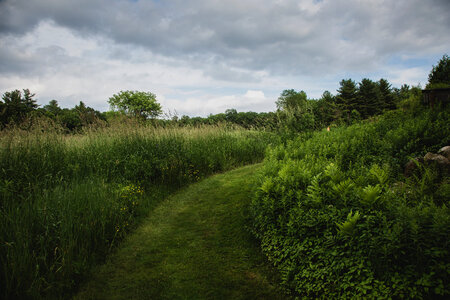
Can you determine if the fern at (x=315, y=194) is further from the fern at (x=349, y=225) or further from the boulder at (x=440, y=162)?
the boulder at (x=440, y=162)

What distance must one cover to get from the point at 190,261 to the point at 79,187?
269 centimetres

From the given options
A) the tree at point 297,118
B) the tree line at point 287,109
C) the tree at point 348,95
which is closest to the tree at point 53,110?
the tree line at point 287,109

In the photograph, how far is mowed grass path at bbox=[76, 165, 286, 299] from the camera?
3.13 meters

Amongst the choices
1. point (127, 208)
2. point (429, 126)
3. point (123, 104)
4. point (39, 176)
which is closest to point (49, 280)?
point (127, 208)

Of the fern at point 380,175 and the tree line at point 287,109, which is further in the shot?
the tree line at point 287,109

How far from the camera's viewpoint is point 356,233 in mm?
2500

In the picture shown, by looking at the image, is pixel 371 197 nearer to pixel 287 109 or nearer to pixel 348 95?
pixel 287 109

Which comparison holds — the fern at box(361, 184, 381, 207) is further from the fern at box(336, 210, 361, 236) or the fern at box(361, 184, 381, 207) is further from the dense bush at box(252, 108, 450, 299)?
the fern at box(336, 210, 361, 236)

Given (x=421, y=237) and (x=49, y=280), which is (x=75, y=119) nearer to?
(x=49, y=280)

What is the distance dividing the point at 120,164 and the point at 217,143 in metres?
4.43

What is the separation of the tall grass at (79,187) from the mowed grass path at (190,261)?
0.38 meters

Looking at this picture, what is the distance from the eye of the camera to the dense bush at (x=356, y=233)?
2105mm

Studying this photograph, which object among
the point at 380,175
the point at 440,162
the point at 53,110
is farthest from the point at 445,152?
the point at 53,110

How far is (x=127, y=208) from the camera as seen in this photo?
518 centimetres
